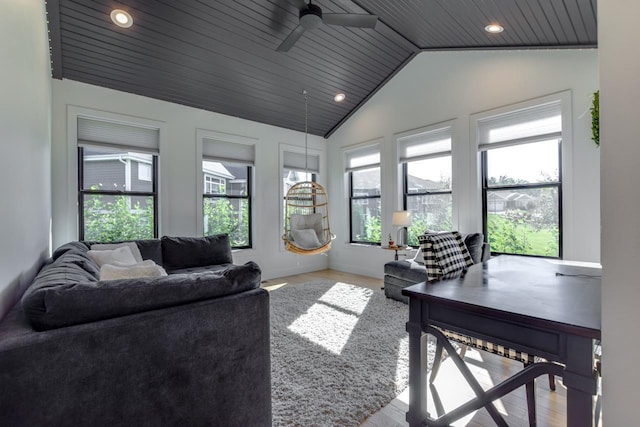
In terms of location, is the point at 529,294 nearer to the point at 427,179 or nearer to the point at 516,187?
the point at 516,187

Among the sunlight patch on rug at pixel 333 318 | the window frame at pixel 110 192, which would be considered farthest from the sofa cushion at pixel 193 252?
the sunlight patch on rug at pixel 333 318

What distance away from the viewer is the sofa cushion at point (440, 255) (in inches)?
68.7

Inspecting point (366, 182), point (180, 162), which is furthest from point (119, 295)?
point (366, 182)

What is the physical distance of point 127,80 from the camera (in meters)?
3.75

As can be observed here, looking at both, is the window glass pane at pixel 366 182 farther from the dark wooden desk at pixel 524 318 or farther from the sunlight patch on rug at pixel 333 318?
the dark wooden desk at pixel 524 318

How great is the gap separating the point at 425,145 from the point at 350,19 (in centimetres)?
237

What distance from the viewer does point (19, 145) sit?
165 cm

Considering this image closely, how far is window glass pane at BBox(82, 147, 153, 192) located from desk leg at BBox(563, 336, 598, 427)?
4599 mm

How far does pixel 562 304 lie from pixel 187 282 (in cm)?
160

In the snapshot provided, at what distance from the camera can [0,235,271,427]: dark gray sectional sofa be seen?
993mm

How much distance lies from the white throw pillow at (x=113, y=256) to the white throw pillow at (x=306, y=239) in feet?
7.09

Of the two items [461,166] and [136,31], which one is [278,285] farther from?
[136,31]

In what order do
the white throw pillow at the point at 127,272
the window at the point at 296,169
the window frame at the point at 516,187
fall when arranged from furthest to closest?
the window at the point at 296,169
the window frame at the point at 516,187
the white throw pillow at the point at 127,272

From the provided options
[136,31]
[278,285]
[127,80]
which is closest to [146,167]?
[127,80]
